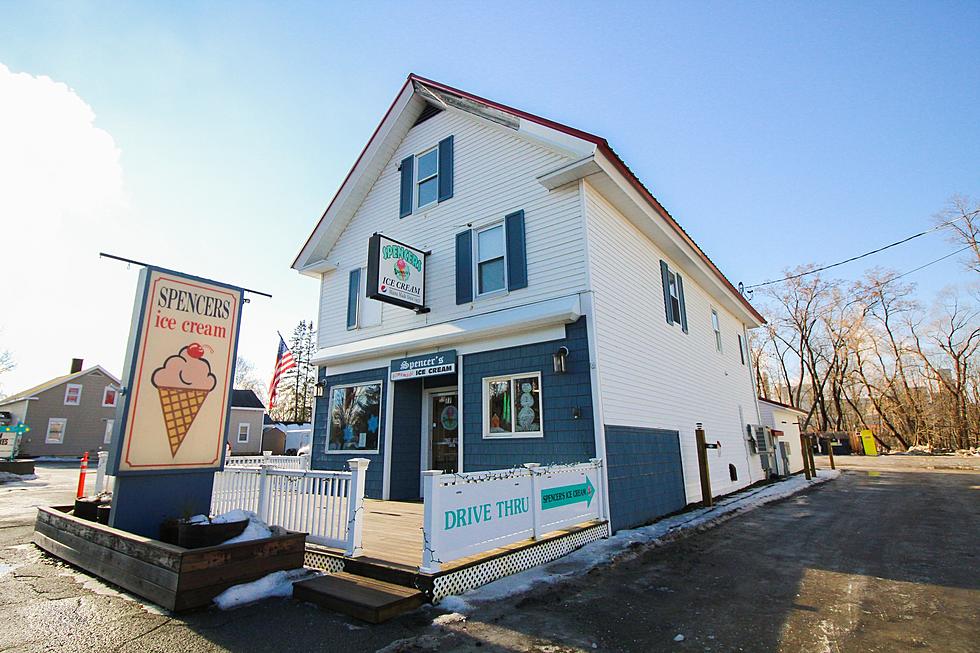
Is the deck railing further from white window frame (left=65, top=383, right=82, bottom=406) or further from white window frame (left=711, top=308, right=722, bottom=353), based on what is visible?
white window frame (left=65, top=383, right=82, bottom=406)

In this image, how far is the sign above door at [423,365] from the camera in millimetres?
8891

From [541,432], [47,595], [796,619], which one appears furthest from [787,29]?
[47,595]

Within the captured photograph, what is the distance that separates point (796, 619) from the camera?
3.81 meters

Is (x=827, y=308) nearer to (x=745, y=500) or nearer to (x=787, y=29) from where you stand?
(x=745, y=500)

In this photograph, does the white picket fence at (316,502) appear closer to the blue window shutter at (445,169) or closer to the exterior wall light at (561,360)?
the exterior wall light at (561,360)

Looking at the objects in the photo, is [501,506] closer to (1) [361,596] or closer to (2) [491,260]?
(1) [361,596]

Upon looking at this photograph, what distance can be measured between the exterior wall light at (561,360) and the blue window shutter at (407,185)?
5336mm

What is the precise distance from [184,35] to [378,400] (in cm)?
691

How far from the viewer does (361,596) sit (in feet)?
13.2

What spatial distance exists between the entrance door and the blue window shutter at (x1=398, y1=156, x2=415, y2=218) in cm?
430

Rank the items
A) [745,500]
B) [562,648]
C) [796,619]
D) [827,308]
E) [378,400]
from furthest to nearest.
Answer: [827,308] → [745,500] → [378,400] → [796,619] → [562,648]

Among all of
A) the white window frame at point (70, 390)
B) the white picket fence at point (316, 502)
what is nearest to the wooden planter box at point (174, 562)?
the white picket fence at point (316, 502)

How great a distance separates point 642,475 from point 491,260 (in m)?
4.68

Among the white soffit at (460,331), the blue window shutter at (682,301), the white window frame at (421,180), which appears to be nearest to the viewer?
the white soffit at (460,331)
